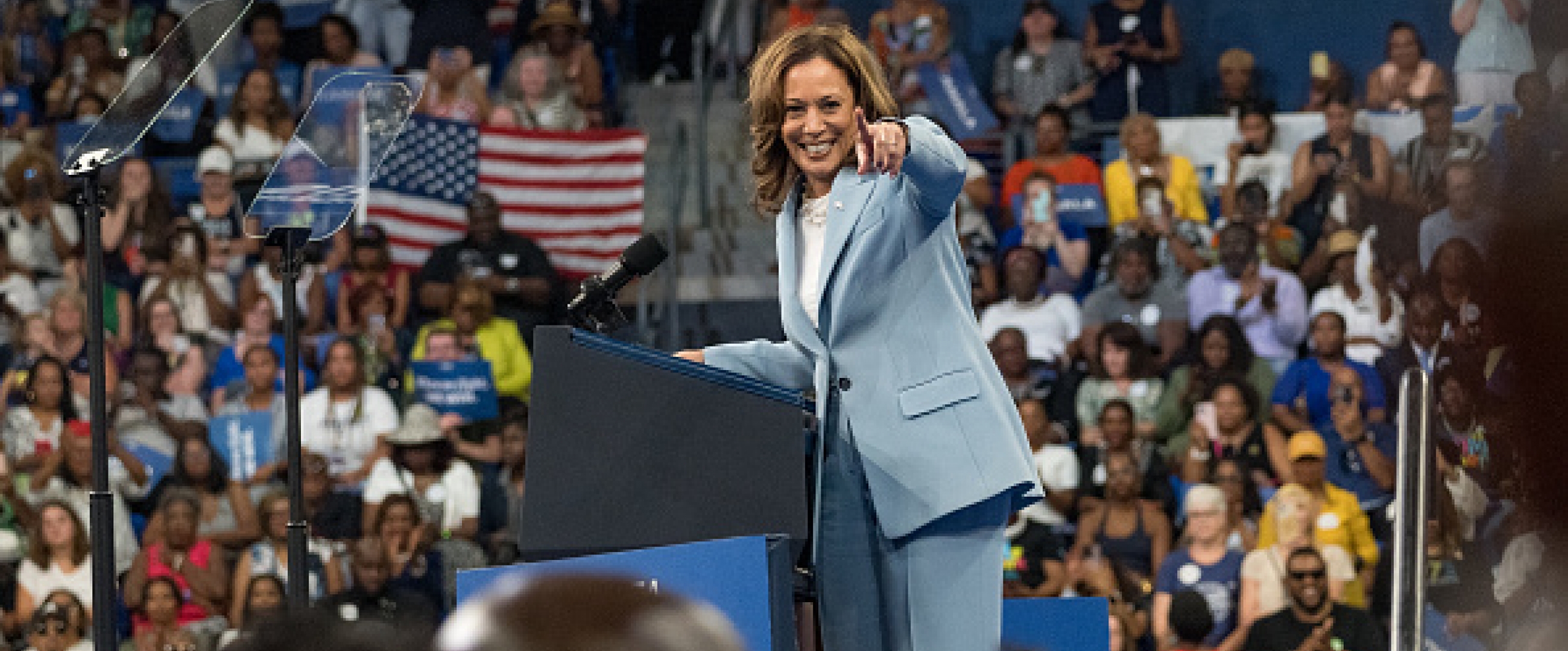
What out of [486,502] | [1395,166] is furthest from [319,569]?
[1395,166]

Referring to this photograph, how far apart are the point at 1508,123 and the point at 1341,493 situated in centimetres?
597

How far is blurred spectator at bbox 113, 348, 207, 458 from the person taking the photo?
8148 mm

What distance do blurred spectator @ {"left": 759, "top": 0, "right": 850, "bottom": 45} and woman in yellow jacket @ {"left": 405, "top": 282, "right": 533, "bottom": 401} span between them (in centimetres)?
170

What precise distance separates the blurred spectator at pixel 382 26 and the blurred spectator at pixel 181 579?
2.80m

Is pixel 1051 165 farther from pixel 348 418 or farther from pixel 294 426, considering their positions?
pixel 294 426

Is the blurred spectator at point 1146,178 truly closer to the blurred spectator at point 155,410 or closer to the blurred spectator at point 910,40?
the blurred spectator at point 910,40

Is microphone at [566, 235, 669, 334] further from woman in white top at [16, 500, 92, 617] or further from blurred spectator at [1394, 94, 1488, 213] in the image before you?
woman in white top at [16, 500, 92, 617]

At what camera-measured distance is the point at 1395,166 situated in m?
7.58

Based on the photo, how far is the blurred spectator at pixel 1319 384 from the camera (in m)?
7.09

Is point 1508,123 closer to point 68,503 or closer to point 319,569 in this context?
point 319,569

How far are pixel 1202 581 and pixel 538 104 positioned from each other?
4021 mm

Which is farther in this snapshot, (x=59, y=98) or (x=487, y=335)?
(x=59, y=98)

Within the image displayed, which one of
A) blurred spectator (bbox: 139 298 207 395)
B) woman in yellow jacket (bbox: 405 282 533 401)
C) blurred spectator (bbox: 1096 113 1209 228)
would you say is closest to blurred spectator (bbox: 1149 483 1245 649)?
blurred spectator (bbox: 1096 113 1209 228)

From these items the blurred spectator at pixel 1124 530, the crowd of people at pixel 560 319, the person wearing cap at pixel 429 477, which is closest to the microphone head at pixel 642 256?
the crowd of people at pixel 560 319
